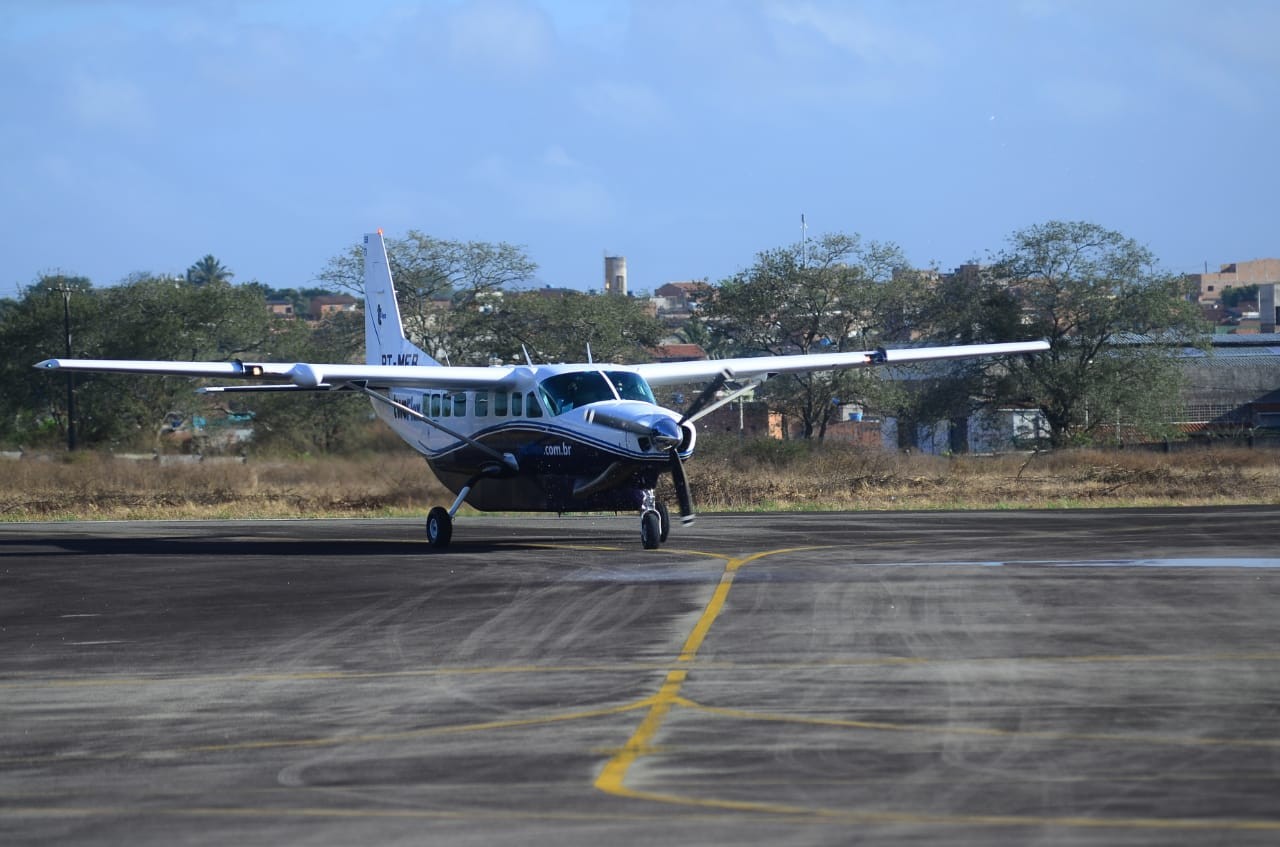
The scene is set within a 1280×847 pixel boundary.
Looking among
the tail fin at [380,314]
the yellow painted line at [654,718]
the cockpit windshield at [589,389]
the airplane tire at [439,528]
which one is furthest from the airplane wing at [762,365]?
the yellow painted line at [654,718]

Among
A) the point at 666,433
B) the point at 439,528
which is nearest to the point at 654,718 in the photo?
the point at 666,433

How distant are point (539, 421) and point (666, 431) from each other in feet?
10.3

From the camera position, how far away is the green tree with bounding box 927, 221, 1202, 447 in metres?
53.3

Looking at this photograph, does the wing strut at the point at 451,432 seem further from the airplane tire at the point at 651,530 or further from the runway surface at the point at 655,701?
the runway surface at the point at 655,701

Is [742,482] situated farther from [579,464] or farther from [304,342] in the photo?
[304,342]

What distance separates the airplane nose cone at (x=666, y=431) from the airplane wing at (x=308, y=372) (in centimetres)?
377

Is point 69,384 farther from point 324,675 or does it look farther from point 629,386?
point 324,675

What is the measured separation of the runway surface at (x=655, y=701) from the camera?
23.4ft

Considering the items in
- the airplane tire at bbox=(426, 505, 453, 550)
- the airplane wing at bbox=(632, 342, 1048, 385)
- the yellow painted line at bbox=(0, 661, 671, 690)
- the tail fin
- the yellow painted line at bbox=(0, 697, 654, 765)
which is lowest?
the airplane tire at bbox=(426, 505, 453, 550)

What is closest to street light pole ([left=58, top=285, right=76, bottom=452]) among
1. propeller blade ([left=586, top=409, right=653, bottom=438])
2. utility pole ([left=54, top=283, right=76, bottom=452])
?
utility pole ([left=54, top=283, right=76, bottom=452])

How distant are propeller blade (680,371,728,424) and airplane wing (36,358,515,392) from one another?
3.13 m

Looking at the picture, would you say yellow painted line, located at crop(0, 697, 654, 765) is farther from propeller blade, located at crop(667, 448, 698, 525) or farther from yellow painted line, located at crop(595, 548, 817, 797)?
propeller blade, located at crop(667, 448, 698, 525)

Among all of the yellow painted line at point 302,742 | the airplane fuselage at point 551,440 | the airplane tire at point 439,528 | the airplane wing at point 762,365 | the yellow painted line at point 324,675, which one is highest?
the airplane wing at point 762,365

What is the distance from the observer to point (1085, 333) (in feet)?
181
